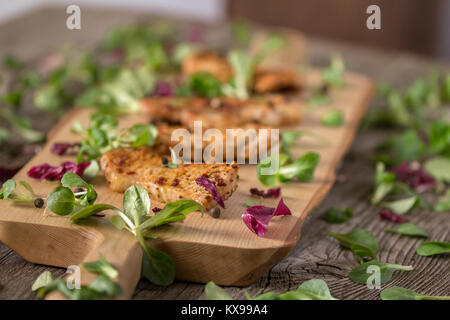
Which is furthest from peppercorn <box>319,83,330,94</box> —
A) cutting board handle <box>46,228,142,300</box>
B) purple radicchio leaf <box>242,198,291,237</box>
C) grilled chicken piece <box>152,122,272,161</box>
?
cutting board handle <box>46,228,142,300</box>

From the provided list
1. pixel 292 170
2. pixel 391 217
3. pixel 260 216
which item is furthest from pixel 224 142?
pixel 391 217

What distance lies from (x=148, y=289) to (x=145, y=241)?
17 centimetres

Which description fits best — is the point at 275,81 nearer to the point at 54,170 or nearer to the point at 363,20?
the point at 54,170

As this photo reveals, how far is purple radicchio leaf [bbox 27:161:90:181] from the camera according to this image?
2607mm

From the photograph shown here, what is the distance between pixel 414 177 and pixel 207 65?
1475mm

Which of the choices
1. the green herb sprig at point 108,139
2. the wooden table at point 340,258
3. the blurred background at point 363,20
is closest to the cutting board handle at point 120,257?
the wooden table at point 340,258

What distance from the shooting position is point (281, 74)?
3.82 meters

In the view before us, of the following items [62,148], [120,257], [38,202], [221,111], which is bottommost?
[120,257]

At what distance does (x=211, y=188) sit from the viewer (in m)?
2.40

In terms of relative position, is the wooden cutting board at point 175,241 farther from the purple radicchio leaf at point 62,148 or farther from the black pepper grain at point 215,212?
the purple radicchio leaf at point 62,148

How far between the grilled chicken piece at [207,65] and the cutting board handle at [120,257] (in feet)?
5.95

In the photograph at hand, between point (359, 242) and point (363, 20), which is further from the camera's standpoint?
point (363, 20)

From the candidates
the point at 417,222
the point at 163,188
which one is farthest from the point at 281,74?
the point at 163,188

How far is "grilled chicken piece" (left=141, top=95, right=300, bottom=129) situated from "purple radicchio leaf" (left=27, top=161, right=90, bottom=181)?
65cm
